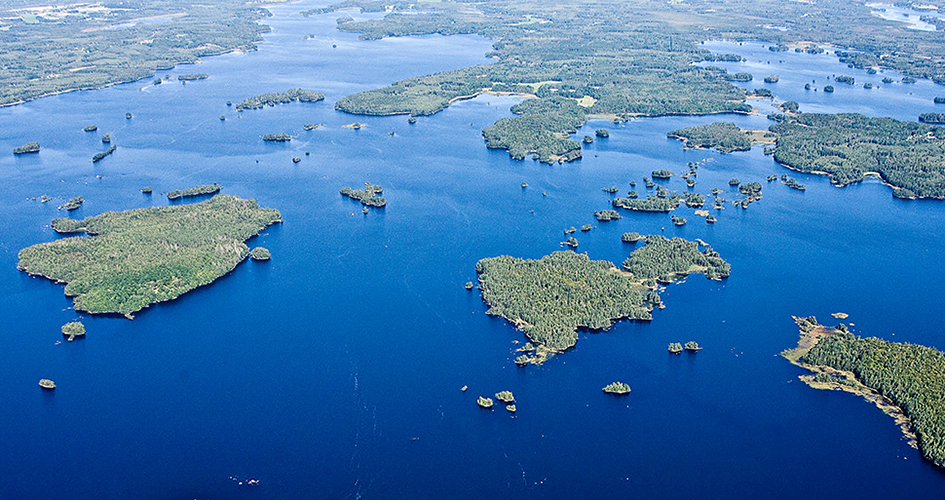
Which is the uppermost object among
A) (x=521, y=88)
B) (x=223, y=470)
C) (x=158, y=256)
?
(x=521, y=88)

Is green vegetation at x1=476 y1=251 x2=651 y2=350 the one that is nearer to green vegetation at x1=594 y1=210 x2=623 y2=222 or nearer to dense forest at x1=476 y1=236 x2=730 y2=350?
dense forest at x1=476 y1=236 x2=730 y2=350

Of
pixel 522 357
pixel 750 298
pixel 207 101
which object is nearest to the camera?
pixel 522 357

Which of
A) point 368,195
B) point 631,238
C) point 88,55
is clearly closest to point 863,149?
point 631,238

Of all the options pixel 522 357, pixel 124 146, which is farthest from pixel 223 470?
pixel 124 146

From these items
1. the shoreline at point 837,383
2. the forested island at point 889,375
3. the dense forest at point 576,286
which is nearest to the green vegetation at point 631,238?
the dense forest at point 576,286

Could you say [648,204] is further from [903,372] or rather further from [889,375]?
[903,372]

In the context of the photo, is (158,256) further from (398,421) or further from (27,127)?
(27,127)
